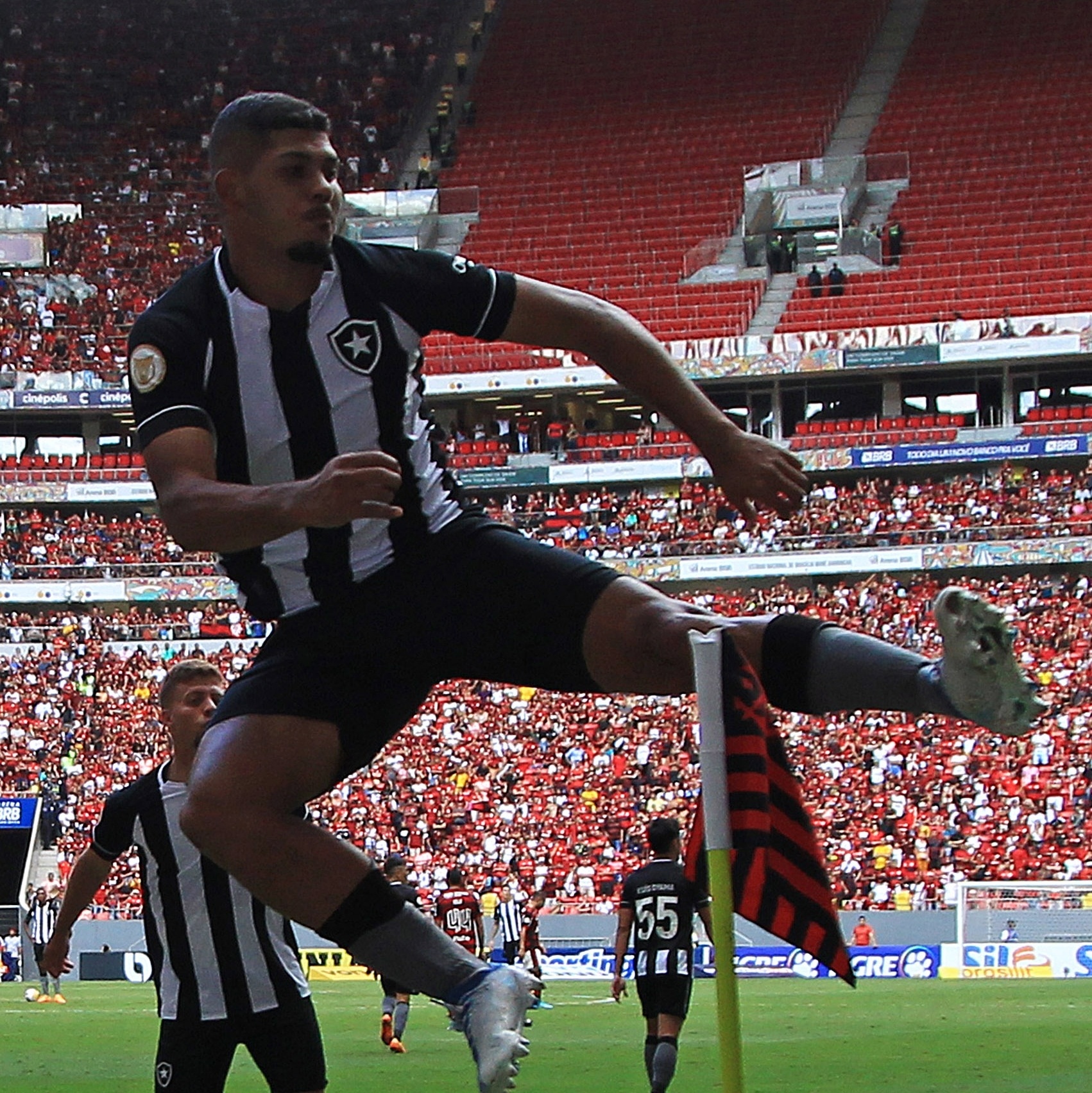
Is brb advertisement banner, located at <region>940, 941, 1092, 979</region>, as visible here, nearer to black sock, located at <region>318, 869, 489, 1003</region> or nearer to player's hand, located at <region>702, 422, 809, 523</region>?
player's hand, located at <region>702, 422, 809, 523</region>

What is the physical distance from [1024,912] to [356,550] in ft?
84.4

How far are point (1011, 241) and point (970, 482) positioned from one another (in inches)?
270

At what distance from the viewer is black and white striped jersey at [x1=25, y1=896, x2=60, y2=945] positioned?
99.8ft

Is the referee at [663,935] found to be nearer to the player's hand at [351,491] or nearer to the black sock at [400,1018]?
the black sock at [400,1018]

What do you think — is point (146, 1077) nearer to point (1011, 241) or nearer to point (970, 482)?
point (970, 482)

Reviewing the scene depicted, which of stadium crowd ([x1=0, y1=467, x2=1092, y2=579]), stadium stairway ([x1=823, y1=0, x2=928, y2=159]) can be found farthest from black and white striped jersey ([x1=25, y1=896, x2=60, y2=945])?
stadium stairway ([x1=823, y1=0, x2=928, y2=159])

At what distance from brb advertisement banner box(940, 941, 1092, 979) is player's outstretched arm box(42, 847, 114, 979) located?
22.8 metres

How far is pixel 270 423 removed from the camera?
4316 millimetres

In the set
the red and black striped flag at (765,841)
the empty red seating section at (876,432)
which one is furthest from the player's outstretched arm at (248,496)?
the empty red seating section at (876,432)

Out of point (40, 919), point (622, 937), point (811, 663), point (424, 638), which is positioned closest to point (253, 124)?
point (424, 638)

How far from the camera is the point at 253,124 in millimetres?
4340

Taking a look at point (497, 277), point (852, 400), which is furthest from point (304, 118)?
point (852, 400)

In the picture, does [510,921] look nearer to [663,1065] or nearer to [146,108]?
[663,1065]

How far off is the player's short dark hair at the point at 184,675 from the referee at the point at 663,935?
6.32 metres
